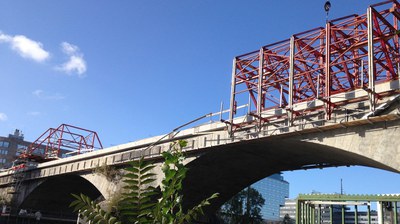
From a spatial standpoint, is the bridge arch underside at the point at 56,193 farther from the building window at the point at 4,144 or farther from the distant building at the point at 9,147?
the building window at the point at 4,144

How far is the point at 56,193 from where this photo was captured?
206 feet

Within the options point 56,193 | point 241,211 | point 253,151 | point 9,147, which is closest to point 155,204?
point 253,151

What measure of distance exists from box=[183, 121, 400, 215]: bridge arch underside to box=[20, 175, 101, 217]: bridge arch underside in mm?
20855

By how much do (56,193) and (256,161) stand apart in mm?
37987

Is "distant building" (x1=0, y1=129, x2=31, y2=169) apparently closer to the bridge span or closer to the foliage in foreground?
the bridge span

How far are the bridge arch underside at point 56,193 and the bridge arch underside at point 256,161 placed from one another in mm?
20855

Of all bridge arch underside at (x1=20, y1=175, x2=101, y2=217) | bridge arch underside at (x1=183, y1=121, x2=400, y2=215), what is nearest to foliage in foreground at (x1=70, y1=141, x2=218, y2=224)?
bridge arch underside at (x1=183, y1=121, x2=400, y2=215)

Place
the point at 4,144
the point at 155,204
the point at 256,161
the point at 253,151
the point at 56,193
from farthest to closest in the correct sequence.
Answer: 1. the point at 4,144
2. the point at 56,193
3. the point at 256,161
4. the point at 253,151
5. the point at 155,204

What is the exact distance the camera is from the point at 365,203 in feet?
69.1

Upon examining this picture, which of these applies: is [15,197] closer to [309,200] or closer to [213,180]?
[213,180]

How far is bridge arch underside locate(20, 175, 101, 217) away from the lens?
57000 mm

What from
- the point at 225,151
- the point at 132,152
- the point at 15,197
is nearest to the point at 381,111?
the point at 225,151

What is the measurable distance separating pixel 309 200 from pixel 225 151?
12.0 meters

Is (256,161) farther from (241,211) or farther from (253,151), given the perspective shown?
(241,211)
